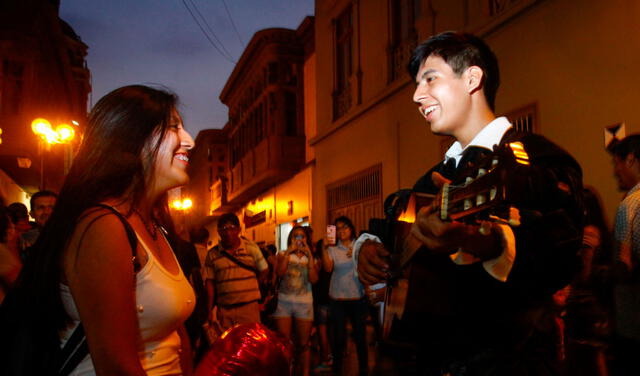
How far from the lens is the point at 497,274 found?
4.92 ft

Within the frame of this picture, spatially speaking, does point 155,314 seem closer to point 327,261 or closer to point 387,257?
point 387,257

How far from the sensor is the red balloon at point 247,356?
1.93 m

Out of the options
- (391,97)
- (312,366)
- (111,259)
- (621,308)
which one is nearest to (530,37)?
(391,97)

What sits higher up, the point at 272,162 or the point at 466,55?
the point at 272,162

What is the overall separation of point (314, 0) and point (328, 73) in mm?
A: 3011

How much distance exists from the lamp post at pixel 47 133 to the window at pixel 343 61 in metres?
7.10

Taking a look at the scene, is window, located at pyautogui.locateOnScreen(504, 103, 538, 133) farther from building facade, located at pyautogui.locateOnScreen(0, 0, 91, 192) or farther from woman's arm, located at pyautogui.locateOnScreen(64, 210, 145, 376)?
building facade, located at pyautogui.locateOnScreen(0, 0, 91, 192)

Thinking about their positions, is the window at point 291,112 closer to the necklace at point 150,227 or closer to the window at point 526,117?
the window at point 526,117

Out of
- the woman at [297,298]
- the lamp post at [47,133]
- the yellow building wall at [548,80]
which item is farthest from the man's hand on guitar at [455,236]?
the lamp post at [47,133]

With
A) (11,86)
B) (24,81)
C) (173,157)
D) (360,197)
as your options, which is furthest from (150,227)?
(24,81)

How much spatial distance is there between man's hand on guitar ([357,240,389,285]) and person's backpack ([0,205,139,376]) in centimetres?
113

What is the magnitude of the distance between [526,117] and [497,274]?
6.47 metres

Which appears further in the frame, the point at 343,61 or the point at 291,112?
the point at 291,112

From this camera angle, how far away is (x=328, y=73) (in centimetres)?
1516
